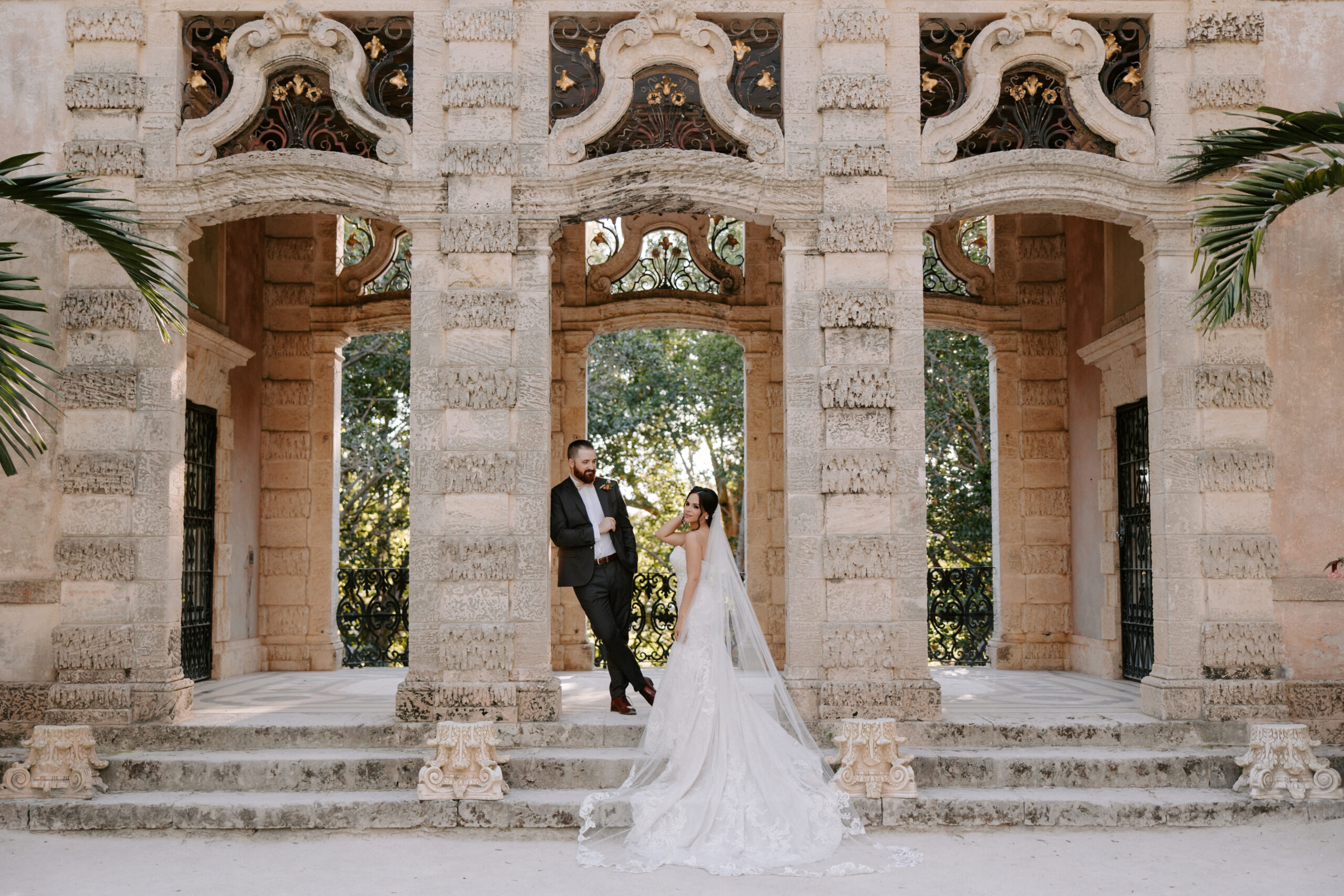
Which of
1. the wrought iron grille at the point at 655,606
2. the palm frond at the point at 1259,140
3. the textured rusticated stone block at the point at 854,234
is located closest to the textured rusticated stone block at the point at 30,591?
the wrought iron grille at the point at 655,606

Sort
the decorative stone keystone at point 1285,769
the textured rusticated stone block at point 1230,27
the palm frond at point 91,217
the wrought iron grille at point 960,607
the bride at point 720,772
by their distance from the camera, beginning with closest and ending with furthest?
1. the bride at point 720,772
2. the palm frond at point 91,217
3. the decorative stone keystone at point 1285,769
4. the textured rusticated stone block at point 1230,27
5. the wrought iron grille at point 960,607

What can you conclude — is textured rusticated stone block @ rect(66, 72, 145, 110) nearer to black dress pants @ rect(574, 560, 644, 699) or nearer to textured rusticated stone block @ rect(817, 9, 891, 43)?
black dress pants @ rect(574, 560, 644, 699)

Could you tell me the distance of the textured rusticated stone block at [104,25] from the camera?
846cm

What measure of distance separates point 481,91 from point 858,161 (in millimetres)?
2776

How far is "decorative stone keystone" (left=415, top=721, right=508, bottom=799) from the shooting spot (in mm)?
7129

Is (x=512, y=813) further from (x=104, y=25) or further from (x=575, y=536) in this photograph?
(x=104, y=25)

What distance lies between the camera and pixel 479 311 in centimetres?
830

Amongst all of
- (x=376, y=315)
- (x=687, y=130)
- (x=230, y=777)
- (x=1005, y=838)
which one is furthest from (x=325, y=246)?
(x=1005, y=838)

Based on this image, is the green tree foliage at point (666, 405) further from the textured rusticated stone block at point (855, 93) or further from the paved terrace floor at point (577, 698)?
the textured rusticated stone block at point (855, 93)

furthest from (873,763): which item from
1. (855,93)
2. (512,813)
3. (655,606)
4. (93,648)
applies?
(655,606)

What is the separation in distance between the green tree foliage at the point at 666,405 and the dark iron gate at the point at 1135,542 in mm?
9251

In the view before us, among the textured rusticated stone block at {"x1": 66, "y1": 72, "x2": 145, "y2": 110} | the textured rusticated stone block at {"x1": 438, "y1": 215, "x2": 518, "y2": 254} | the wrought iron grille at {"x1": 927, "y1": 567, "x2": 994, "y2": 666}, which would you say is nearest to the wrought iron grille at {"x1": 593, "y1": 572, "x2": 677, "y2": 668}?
the wrought iron grille at {"x1": 927, "y1": 567, "x2": 994, "y2": 666}

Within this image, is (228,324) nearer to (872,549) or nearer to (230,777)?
(230,777)

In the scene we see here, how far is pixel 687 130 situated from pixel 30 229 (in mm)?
4873
